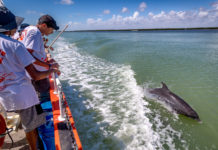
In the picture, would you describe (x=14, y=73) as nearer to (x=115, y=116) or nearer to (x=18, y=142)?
Answer: (x=18, y=142)

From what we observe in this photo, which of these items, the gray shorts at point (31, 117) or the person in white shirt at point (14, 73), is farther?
the gray shorts at point (31, 117)

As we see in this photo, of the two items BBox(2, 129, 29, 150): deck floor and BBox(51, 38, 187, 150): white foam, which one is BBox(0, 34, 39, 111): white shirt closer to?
BBox(2, 129, 29, 150): deck floor

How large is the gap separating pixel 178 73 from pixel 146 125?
274 inches

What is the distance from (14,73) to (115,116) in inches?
168

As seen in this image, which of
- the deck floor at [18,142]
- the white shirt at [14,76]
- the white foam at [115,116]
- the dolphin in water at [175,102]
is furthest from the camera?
the dolphin in water at [175,102]

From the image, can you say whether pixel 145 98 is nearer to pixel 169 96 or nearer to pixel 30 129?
pixel 169 96

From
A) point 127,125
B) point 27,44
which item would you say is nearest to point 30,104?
point 27,44

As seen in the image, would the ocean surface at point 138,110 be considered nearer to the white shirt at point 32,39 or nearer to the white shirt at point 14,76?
the white shirt at point 14,76

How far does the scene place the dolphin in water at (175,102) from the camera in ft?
17.2

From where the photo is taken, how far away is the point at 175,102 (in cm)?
575

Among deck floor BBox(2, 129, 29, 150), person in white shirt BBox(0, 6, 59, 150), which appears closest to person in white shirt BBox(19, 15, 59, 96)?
person in white shirt BBox(0, 6, 59, 150)

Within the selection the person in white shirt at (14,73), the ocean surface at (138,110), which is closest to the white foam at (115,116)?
the ocean surface at (138,110)

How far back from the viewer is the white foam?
167 inches

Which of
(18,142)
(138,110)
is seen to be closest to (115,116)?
(138,110)
